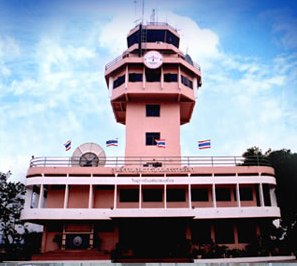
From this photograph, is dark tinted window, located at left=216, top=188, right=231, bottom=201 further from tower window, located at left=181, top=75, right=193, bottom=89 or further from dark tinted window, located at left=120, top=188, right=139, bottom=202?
tower window, located at left=181, top=75, right=193, bottom=89

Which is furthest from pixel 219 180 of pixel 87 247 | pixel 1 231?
pixel 1 231

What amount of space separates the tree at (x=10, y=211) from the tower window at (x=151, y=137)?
14.1 metres

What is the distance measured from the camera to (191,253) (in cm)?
2405

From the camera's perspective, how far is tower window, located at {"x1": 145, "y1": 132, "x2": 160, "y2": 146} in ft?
104

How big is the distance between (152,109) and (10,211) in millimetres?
17867

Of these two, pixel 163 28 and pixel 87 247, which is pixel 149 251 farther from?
pixel 163 28

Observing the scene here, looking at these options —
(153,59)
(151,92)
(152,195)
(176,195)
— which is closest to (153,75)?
(153,59)

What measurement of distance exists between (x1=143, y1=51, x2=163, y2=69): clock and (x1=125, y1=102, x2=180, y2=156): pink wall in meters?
4.18

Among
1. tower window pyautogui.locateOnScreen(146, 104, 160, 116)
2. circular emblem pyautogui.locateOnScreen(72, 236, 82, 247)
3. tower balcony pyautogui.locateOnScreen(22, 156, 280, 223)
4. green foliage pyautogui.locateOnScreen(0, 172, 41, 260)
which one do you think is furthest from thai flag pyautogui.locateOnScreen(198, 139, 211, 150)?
green foliage pyautogui.locateOnScreen(0, 172, 41, 260)

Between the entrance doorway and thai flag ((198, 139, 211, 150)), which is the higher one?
thai flag ((198, 139, 211, 150))

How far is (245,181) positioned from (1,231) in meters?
24.1

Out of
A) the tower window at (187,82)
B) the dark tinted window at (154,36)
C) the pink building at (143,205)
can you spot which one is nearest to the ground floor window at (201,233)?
the pink building at (143,205)

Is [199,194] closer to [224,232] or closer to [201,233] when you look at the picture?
[201,233]

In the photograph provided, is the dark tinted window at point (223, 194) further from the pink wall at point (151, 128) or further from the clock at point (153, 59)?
the clock at point (153, 59)
